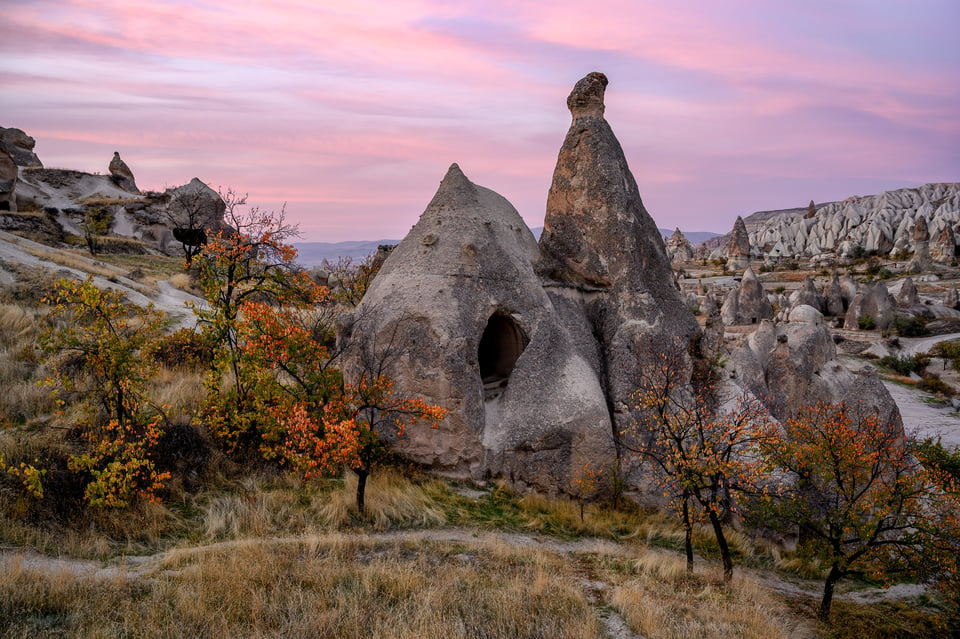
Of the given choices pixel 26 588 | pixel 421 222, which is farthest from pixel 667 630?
pixel 421 222

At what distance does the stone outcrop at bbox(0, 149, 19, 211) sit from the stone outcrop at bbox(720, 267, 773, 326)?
171 ft

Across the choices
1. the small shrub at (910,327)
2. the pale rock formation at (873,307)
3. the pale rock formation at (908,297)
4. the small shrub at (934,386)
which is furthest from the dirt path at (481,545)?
the pale rock formation at (908,297)

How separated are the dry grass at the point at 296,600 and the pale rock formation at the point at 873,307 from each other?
4003 centimetres

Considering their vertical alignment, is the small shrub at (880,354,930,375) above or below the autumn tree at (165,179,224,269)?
below

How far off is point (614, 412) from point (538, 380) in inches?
79.0

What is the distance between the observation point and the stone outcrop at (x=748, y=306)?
131 feet

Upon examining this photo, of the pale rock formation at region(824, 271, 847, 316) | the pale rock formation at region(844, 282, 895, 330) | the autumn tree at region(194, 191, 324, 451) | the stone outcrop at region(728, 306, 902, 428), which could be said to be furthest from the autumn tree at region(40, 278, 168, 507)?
the pale rock formation at region(824, 271, 847, 316)

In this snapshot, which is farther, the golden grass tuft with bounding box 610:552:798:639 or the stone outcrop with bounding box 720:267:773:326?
the stone outcrop with bounding box 720:267:773:326

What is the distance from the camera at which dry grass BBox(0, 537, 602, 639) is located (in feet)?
18.2

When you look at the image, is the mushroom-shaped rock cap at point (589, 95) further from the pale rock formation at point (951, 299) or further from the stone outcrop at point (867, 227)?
the stone outcrop at point (867, 227)

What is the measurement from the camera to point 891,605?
9.52 meters

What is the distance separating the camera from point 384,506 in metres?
9.80

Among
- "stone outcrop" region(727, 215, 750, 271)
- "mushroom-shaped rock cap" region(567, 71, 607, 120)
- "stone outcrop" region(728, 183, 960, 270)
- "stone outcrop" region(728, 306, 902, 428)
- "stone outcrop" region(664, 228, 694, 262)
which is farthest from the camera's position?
"stone outcrop" region(664, 228, 694, 262)

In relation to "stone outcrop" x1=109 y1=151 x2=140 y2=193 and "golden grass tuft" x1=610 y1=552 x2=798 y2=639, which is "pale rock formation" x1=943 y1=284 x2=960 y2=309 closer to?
"golden grass tuft" x1=610 y1=552 x2=798 y2=639
